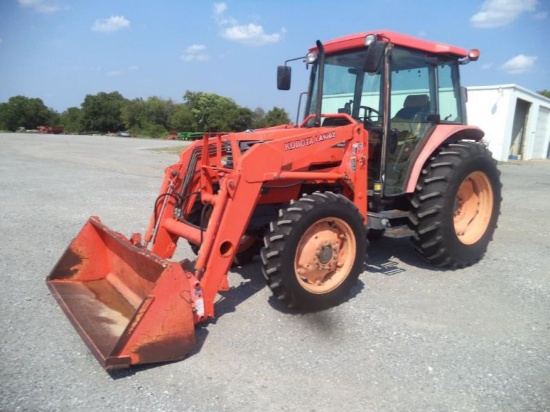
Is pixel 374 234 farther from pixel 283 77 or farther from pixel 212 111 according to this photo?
pixel 212 111

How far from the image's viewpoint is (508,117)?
20.1 metres

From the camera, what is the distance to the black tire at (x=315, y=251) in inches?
140

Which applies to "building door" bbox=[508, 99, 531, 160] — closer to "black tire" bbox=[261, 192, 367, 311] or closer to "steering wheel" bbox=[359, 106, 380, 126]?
"steering wheel" bbox=[359, 106, 380, 126]

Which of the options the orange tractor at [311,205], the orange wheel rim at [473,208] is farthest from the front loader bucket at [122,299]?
the orange wheel rim at [473,208]

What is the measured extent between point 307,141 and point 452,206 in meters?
1.84

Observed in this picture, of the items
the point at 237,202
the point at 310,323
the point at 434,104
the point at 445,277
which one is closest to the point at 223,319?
the point at 310,323

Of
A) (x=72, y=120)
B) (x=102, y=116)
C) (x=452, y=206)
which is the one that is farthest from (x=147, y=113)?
(x=452, y=206)

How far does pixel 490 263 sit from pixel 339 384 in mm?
3351

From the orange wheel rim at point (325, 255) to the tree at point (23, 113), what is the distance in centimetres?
6632

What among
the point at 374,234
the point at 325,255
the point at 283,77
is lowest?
the point at 374,234

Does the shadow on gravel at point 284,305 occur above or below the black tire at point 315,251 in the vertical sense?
below

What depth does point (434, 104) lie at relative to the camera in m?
5.02

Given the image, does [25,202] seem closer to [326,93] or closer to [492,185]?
[326,93]

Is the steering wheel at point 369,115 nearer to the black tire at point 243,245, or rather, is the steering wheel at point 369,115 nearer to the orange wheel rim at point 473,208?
the orange wheel rim at point 473,208
